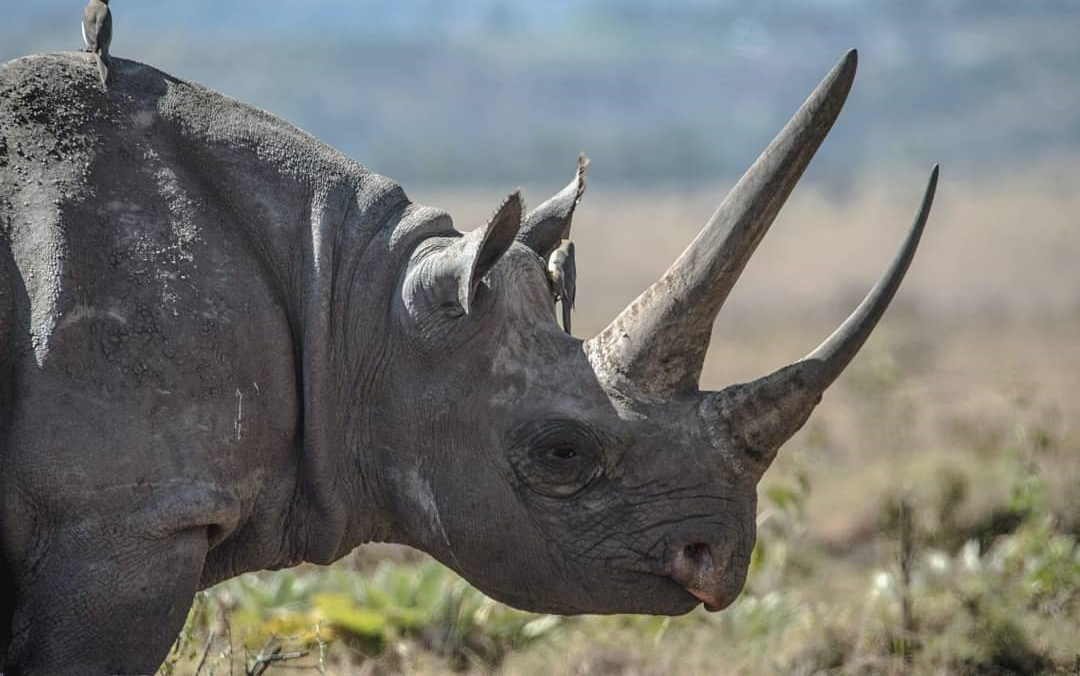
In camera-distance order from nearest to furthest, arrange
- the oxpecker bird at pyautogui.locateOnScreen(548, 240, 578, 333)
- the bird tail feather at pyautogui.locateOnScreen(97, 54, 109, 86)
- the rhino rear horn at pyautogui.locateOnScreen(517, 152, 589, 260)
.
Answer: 1. the bird tail feather at pyautogui.locateOnScreen(97, 54, 109, 86)
2. the oxpecker bird at pyautogui.locateOnScreen(548, 240, 578, 333)
3. the rhino rear horn at pyautogui.locateOnScreen(517, 152, 589, 260)

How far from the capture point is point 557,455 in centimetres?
516

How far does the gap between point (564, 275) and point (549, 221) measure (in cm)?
23

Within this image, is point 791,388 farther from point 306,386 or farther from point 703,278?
point 306,386

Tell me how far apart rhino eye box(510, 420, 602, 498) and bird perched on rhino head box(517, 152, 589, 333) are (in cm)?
66

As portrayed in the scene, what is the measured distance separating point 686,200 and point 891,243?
108ft

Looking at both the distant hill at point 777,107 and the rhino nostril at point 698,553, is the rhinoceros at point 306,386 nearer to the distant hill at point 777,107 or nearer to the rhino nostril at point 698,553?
the rhino nostril at point 698,553

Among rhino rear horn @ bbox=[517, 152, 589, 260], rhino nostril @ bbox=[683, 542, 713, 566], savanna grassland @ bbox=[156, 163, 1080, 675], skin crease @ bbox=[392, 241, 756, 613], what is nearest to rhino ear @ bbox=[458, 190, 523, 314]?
skin crease @ bbox=[392, 241, 756, 613]

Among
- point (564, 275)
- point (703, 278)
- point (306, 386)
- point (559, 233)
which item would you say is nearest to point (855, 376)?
point (559, 233)

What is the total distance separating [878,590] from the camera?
8.23 m

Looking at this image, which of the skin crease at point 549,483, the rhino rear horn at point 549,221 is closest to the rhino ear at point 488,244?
the skin crease at point 549,483

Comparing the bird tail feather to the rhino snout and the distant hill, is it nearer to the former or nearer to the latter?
the rhino snout

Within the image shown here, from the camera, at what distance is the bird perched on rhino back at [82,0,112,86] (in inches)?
208

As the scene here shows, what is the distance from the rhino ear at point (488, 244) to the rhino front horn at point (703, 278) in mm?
418

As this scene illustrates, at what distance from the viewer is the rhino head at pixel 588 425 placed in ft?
16.5
